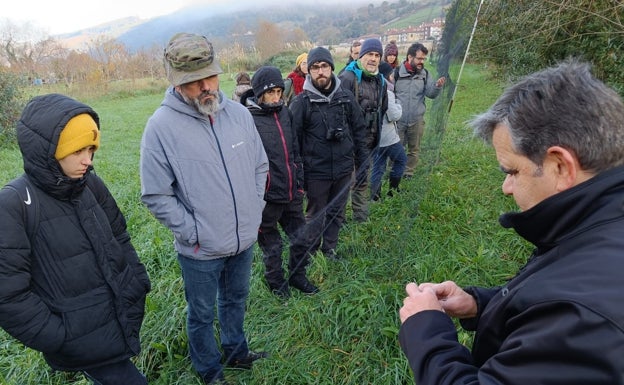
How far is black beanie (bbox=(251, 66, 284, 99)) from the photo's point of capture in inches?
109

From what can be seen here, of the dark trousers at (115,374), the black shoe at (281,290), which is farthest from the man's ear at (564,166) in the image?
the black shoe at (281,290)

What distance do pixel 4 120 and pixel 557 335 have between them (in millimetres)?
15243

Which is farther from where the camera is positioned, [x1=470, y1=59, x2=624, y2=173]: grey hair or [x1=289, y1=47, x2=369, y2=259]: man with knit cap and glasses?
[x1=289, y1=47, x2=369, y2=259]: man with knit cap and glasses

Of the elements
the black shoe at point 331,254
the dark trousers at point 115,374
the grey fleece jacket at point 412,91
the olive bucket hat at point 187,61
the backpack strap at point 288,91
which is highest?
the olive bucket hat at point 187,61

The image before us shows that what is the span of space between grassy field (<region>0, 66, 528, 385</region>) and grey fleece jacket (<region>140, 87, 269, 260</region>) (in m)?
0.90

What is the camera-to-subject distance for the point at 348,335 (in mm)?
2605

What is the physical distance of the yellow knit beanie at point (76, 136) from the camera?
5.01ft

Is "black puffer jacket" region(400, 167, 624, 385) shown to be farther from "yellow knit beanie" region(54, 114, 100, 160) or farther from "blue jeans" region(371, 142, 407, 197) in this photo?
"blue jeans" region(371, 142, 407, 197)

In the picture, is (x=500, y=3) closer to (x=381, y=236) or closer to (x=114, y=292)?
(x=381, y=236)

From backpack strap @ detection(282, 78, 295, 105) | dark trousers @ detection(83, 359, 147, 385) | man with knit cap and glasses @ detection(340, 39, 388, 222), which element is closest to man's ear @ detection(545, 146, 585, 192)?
dark trousers @ detection(83, 359, 147, 385)

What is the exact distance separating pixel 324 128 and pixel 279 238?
1.01 metres

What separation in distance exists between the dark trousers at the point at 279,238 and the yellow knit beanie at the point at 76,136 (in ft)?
5.09

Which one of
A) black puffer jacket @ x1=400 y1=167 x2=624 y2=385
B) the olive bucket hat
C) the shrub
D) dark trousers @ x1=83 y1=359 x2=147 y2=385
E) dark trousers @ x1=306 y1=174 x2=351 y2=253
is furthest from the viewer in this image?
the shrub

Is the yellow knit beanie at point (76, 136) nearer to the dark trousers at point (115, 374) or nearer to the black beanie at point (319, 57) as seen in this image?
the dark trousers at point (115, 374)
